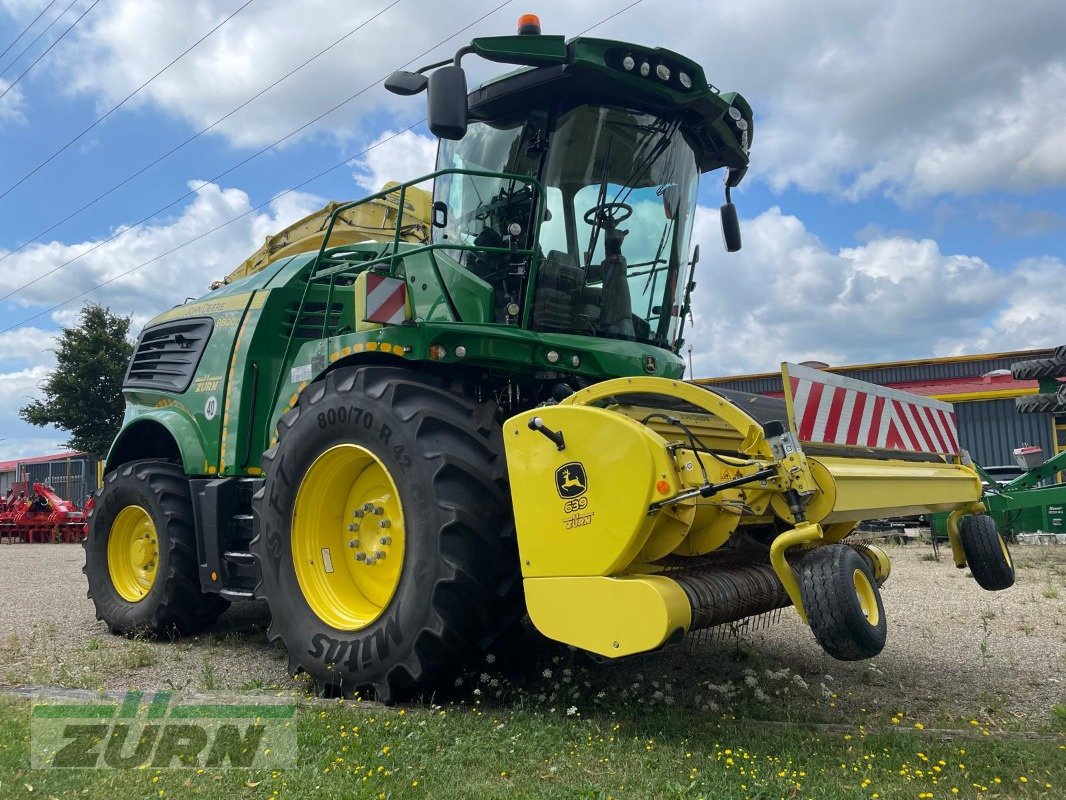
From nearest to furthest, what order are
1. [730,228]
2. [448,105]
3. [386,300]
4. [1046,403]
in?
[448,105] < [386,300] < [730,228] < [1046,403]

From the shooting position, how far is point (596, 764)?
313 centimetres

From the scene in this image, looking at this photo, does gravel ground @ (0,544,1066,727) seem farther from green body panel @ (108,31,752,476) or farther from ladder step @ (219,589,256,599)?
green body panel @ (108,31,752,476)

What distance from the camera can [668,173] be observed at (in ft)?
16.2

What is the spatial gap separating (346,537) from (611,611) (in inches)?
72.7

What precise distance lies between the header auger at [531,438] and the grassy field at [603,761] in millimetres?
407

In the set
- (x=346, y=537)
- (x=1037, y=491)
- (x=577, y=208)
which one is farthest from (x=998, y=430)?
(x=346, y=537)

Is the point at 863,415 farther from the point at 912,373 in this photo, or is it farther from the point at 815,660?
the point at 912,373

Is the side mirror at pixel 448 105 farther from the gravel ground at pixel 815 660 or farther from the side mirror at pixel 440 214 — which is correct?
the gravel ground at pixel 815 660

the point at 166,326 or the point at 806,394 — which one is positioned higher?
the point at 166,326

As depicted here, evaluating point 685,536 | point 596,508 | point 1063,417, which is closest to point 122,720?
point 596,508

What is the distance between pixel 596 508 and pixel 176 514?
3802 millimetres

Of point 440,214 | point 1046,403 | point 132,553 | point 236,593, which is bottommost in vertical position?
point 236,593

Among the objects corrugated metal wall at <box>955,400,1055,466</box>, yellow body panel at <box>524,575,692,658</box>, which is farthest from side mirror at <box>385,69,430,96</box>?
corrugated metal wall at <box>955,400,1055,466</box>

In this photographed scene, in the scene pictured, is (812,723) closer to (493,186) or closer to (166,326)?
(493,186)
